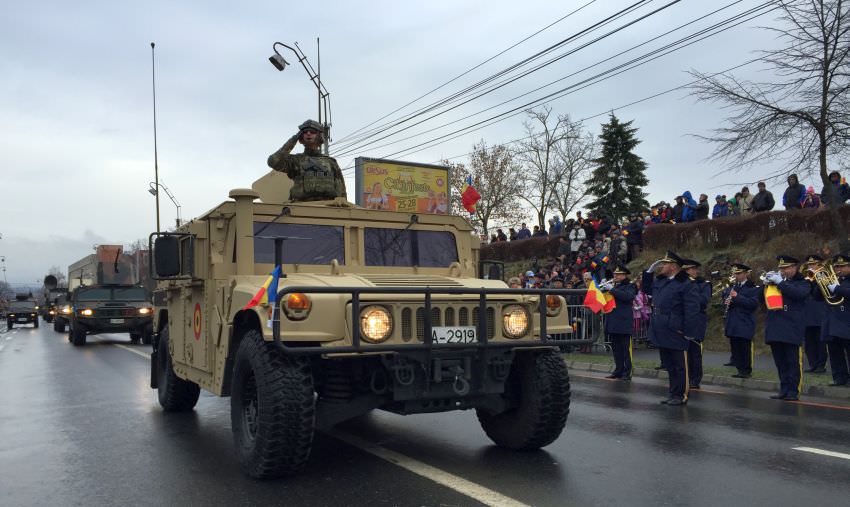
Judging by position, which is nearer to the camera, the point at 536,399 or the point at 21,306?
the point at 536,399

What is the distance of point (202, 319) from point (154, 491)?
6.53ft

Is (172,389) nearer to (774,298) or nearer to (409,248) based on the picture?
(409,248)

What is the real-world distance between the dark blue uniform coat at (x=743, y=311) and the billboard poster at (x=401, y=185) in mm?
9544

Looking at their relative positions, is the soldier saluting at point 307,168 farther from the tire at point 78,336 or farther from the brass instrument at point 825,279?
the tire at point 78,336

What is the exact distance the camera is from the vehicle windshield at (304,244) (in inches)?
252

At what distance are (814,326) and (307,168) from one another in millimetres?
8899

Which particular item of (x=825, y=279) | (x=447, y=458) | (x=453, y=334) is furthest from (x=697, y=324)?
(x=453, y=334)

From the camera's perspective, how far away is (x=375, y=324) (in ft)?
17.0

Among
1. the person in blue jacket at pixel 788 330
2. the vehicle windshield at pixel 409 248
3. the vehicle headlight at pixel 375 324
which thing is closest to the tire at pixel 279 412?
the vehicle headlight at pixel 375 324

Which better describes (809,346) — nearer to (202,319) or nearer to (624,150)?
(202,319)

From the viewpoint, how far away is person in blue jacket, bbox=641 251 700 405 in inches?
367

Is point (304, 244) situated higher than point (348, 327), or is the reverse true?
point (304, 244)

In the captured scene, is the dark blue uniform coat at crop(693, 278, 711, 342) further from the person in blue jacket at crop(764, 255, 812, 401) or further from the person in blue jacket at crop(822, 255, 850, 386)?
the person in blue jacket at crop(822, 255, 850, 386)

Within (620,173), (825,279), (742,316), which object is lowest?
(742,316)
